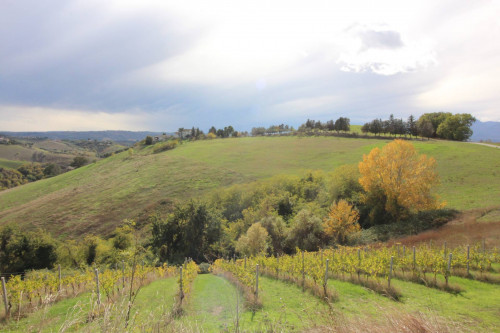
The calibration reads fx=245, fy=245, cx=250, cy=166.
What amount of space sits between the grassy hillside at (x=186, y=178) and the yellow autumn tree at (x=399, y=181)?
521 centimetres

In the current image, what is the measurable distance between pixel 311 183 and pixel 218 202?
18913 millimetres

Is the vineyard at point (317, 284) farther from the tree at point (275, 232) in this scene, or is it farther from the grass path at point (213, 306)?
the tree at point (275, 232)

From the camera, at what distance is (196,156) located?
8144 centimetres

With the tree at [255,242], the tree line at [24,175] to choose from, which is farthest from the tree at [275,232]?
the tree line at [24,175]

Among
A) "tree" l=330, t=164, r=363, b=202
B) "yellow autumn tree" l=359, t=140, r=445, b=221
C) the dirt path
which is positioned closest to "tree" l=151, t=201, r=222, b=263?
"tree" l=330, t=164, r=363, b=202

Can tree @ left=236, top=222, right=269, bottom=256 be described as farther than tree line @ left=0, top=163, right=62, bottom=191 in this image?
No

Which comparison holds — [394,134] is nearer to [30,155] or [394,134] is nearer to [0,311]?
[0,311]

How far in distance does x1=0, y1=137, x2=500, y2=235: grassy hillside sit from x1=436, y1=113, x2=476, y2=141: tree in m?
22.0

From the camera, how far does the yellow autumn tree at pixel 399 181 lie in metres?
32.9

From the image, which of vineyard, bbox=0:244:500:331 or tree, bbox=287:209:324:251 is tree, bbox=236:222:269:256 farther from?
vineyard, bbox=0:244:500:331

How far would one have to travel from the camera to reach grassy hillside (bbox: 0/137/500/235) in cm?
4262

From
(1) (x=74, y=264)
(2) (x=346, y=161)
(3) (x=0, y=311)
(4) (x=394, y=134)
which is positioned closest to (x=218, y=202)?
(1) (x=74, y=264)

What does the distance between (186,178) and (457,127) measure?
87.4m

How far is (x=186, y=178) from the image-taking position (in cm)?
6356
